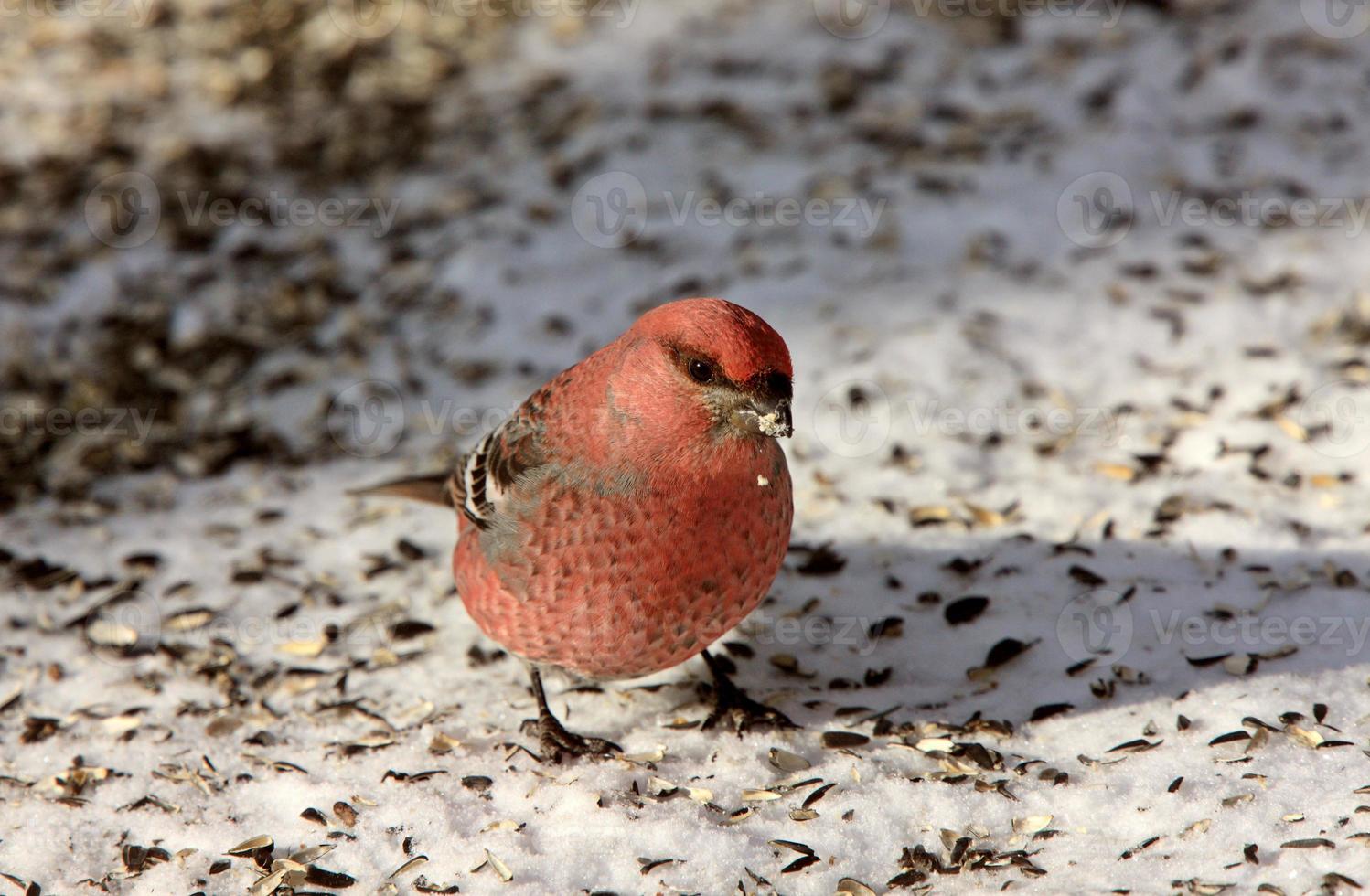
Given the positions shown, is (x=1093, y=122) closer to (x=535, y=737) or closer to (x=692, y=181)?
(x=692, y=181)

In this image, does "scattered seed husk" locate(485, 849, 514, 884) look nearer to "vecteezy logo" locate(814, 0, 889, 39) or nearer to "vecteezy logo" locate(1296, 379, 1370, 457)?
"vecteezy logo" locate(1296, 379, 1370, 457)

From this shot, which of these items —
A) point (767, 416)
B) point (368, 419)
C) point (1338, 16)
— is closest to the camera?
point (767, 416)

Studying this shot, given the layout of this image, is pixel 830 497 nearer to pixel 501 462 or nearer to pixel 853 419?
pixel 853 419

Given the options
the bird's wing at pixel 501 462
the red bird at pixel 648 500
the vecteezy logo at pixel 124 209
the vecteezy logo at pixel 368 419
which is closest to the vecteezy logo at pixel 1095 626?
the red bird at pixel 648 500

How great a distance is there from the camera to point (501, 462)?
3.49 meters

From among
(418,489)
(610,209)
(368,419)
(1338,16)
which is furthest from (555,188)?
(1338,16)

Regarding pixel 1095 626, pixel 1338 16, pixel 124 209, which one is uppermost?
pixel 1338 16

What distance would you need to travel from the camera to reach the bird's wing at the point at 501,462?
3.39m

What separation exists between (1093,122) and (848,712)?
3811mm

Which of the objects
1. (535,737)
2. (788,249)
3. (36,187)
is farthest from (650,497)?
(36,187)

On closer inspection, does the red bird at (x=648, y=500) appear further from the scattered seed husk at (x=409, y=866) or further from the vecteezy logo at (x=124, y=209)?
the vecteezy logo at (x=124, y=209)

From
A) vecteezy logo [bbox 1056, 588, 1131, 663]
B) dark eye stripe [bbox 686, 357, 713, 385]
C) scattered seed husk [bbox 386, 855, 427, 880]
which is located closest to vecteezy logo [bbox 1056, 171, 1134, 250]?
vecteezy logo [bbox 1056, 588, 1131, 663]

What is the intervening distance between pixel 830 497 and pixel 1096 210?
217 cm

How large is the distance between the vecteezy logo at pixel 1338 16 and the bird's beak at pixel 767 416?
4988 millimetres
